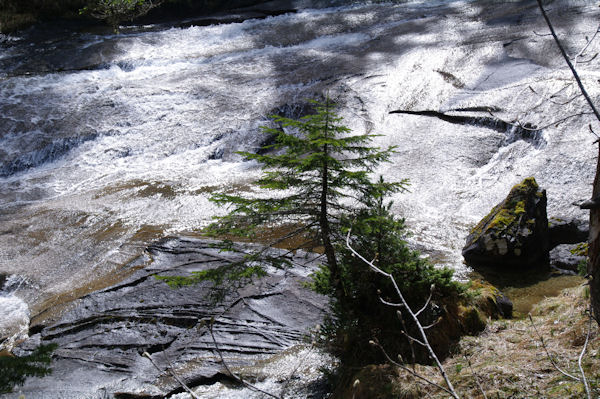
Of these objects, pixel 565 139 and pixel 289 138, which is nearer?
pixel 289 138

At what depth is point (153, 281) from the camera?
6.23 metres

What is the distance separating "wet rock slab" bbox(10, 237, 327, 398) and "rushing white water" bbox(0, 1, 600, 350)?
1.22 meters

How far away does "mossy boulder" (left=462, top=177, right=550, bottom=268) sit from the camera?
6.80 metres

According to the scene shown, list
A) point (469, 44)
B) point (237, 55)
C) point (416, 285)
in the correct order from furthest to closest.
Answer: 1. point (237, 55)
2. point (469, 44)
3. point (416, 285)

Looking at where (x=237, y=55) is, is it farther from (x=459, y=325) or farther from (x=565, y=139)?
(x=459, y=325)

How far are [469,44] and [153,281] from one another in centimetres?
1163

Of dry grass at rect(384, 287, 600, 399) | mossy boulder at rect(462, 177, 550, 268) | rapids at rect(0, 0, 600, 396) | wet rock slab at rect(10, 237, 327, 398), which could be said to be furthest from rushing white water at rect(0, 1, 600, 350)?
dry grass at rect(384, 287, 600, 399)

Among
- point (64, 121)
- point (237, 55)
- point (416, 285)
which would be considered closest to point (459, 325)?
point (416, 285)

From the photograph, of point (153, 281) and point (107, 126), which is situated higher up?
point (107, 126)

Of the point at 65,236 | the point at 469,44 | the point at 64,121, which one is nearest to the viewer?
the point at 65,236

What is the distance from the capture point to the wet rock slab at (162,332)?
460 cm

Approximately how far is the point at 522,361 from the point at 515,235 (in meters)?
3.51

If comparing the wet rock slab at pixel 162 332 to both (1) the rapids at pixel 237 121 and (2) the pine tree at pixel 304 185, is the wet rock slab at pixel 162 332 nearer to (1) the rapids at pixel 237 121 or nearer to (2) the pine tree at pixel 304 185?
(2) the pine tree at pixel 304 185

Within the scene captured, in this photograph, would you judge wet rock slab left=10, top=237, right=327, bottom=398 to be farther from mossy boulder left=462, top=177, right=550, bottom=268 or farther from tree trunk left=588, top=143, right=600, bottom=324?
mossy boulder left=462, top=177, right=550, bottom=268
